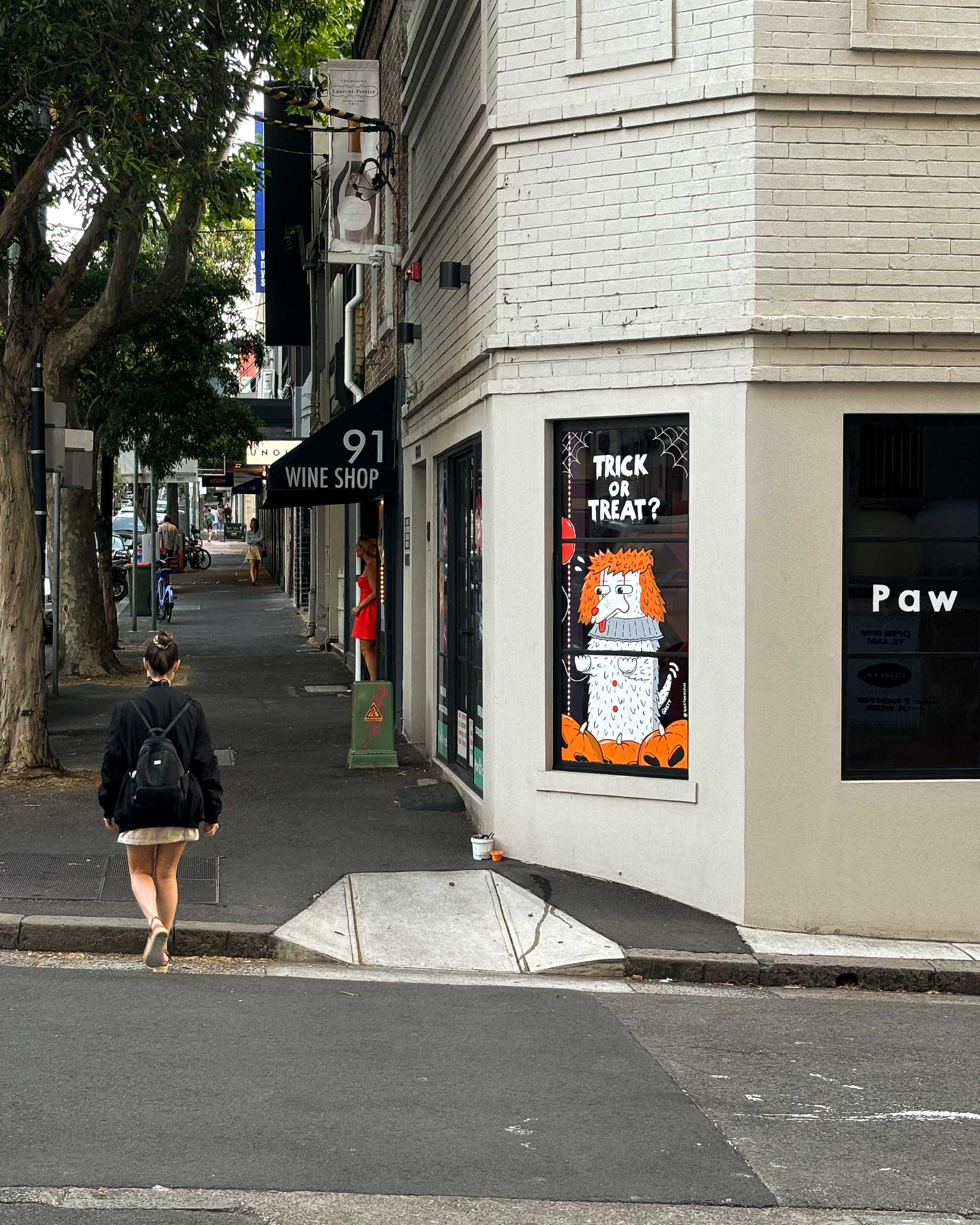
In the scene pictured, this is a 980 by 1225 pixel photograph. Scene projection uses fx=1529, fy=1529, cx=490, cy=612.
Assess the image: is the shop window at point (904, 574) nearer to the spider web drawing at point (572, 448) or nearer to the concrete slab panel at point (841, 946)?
the concrete slab panel at point (841, 946)

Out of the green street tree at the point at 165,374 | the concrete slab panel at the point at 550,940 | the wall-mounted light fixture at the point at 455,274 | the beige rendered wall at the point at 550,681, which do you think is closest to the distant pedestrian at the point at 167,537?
the green street tree at the point at 165,374

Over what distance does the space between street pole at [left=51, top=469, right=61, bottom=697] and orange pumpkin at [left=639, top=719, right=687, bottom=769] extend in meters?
8.71

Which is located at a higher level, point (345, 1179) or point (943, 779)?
point (943, 779)

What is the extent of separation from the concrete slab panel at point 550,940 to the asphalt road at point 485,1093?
47 cm

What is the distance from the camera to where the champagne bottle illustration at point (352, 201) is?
15.8m

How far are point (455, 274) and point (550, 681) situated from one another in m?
3.30

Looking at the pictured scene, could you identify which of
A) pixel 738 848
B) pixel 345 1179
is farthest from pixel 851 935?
pixel 345 1179

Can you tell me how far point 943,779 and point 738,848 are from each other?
4.26 feet

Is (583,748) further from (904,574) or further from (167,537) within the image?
(167,537)

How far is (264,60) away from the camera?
46.1ft

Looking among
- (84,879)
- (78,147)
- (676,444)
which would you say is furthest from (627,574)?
(78,147)

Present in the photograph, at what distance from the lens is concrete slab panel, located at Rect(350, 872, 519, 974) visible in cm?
830

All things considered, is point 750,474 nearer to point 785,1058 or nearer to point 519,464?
point 519,464

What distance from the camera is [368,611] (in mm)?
17875
